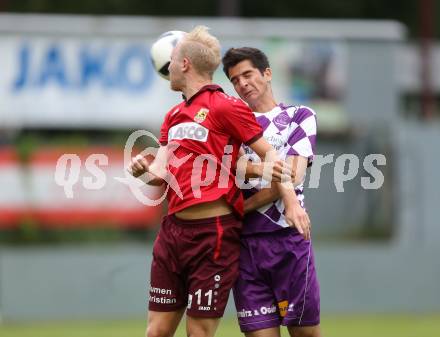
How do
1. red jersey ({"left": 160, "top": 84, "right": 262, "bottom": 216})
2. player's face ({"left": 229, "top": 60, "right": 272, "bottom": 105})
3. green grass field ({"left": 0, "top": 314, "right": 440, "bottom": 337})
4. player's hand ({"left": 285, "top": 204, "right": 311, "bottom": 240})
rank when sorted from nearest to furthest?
player's hand ({"left": 285, "top": 204, "right": 311, "bottom": 240}), red jersey ({"left": 160, "top": 84, "right": 262, "bottom": 216}), player's face ({"left": 229, "top": 60, "right": 272, "bottom": 105}), green grass field ({"left": 0, "top": 314, "right": 440, "bottom": 337})

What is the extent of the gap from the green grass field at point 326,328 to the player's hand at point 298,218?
4.22 m

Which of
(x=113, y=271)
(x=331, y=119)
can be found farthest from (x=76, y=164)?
(x=331, y=119)

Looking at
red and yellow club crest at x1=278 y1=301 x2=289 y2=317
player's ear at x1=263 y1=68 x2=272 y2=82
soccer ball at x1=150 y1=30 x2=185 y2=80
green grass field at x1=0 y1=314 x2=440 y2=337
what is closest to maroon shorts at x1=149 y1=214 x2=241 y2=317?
red and yellow club crest at x1=278 y1=301 x2=289 y2=317

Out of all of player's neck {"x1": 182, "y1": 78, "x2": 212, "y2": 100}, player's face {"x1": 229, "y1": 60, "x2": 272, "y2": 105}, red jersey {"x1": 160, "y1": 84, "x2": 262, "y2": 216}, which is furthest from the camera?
player's face {"x1": 229, "y1": 60, "x2": 272, "y2": 105}

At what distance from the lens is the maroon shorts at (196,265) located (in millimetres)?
5410

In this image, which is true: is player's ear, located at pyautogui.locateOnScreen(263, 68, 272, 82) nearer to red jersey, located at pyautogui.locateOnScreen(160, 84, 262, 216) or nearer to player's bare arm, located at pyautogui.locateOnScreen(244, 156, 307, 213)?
red jersey, located at pyautogui.locateOnScreen(160, 84, 262, 216)

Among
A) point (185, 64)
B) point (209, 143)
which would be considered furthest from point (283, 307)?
point (185, 64)

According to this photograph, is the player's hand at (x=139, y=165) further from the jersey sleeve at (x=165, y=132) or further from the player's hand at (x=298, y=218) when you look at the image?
the player's hand at (x=298, y=218)

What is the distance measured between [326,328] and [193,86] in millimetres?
5643

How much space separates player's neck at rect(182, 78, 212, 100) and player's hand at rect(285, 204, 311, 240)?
78cm

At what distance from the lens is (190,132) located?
542 cm

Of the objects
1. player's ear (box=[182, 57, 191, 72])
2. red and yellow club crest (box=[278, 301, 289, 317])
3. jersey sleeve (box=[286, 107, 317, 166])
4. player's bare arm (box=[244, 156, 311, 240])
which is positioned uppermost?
player's ear (box=[182, 57, 191, 72])

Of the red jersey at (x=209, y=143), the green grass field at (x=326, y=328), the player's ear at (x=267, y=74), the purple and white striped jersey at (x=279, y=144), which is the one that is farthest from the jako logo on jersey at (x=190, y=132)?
the green grass field at (x=326, y=328)

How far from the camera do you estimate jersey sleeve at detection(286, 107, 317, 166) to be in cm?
559
